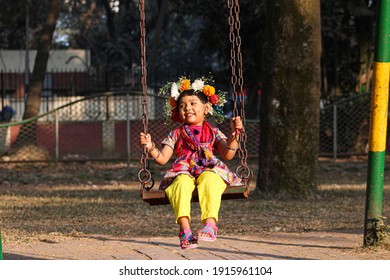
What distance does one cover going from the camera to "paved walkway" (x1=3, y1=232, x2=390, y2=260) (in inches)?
347

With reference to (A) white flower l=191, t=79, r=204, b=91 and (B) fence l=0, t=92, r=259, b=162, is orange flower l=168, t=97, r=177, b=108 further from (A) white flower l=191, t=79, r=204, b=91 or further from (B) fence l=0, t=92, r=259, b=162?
(B) fence l=0, t=92, r=259, b=162

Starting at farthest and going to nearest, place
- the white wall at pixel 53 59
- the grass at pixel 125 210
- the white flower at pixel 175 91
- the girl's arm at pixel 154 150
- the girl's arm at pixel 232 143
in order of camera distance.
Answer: the white wall at pixel 53 59, the grass at pixel 125 210, the white flower at pixel 175 91, the girl's arm at pixel 232 143, the girl's arm at pixel 154 150

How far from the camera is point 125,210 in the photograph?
13.5 meters

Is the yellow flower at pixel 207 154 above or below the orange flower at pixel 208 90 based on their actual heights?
below

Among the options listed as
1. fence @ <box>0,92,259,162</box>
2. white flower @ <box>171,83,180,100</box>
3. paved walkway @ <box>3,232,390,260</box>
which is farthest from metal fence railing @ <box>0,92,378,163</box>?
white flower @ <box>171,83,180,100</box>

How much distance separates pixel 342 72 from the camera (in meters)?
26.2

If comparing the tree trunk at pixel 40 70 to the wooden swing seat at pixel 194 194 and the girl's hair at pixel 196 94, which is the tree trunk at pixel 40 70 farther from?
the wooden swing seat at pixel 194 194

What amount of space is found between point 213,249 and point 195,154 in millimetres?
1284

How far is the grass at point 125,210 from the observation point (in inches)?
444

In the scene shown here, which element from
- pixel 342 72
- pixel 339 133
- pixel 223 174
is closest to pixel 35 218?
pixel 223 174

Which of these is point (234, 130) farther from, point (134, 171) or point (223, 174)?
point (134, 171)

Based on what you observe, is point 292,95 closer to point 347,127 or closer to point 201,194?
point 201,194

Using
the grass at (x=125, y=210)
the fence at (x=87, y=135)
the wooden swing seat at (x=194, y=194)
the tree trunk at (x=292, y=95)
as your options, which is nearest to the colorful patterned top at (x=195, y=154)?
the wooden swing seat at (x=194, y=194)

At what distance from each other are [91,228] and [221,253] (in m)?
2.82
